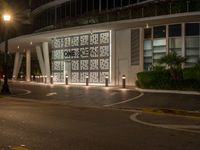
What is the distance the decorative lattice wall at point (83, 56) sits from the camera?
124 ft

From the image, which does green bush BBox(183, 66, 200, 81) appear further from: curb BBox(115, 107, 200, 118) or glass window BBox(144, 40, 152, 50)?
curb BBox(115, 107, 200, 118)

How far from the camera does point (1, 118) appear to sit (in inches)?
583

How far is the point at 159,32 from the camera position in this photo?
3231cm

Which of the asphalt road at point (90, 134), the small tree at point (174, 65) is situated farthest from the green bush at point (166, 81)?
the asphalt road at point (90, 134)

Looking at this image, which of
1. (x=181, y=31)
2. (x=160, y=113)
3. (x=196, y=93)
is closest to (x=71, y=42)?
(x=181, y=31)

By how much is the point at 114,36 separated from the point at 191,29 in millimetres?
7718

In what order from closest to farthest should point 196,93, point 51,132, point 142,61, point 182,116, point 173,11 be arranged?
point 51,132
point 182,116
point 196,93
point 173,11
point 142,61

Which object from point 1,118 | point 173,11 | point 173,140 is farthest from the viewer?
point 173,11

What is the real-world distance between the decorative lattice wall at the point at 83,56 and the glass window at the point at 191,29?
8442 mm

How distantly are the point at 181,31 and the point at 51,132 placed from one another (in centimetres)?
2086

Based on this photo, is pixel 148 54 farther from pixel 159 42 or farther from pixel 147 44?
pixel 159 42

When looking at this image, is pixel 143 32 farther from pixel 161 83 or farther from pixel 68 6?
pixel 68 6

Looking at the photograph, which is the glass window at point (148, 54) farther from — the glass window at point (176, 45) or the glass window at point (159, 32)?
the glass window at point (176, 45)

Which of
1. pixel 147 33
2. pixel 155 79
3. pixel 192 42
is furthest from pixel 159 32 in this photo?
pixel 155 79
